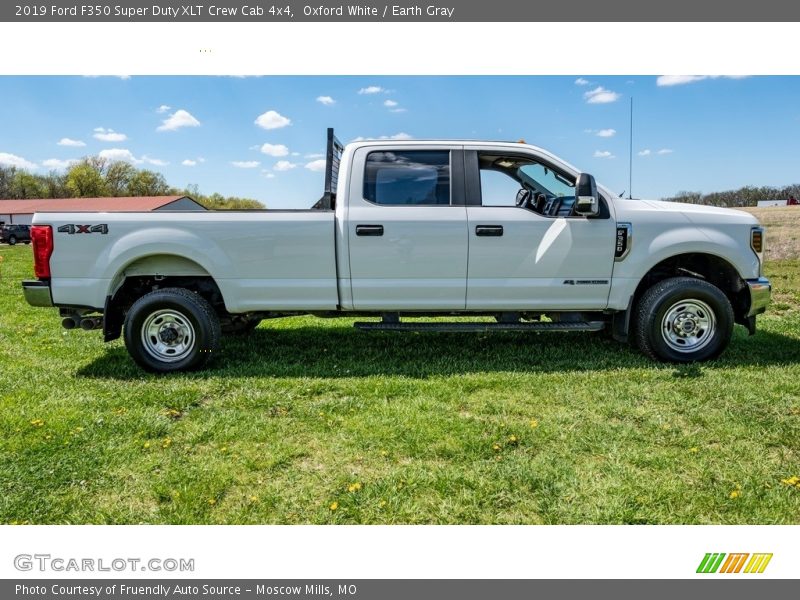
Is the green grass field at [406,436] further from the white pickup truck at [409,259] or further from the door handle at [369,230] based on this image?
the door handle at [369,230]

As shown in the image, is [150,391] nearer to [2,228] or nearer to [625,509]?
[625,509]

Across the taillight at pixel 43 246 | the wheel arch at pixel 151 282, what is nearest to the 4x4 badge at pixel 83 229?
the taillight at pixel 43 246

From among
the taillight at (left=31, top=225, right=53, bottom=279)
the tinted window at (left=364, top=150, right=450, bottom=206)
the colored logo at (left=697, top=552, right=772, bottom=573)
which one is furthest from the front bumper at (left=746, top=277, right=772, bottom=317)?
the taillight at (left=31, top=225, right=53, bottom=279)

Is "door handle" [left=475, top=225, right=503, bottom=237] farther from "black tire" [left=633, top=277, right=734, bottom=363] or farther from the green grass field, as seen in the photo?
"black tire" [left=633, top=277, right=734, bottom=363]

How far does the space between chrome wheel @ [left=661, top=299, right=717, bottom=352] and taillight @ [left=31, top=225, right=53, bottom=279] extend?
18.8 ft

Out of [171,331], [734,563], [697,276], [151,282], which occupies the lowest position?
[734,563]

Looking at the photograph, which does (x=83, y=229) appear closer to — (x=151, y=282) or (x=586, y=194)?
(x=151, y=282)

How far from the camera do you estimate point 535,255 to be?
5.21 m

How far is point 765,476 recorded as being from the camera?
325 cm

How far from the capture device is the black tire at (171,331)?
5.11 m

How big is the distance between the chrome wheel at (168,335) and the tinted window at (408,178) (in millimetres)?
2103

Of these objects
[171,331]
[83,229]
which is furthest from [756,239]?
[83,229]

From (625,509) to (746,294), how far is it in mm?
3527

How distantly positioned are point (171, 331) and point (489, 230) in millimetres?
3122
